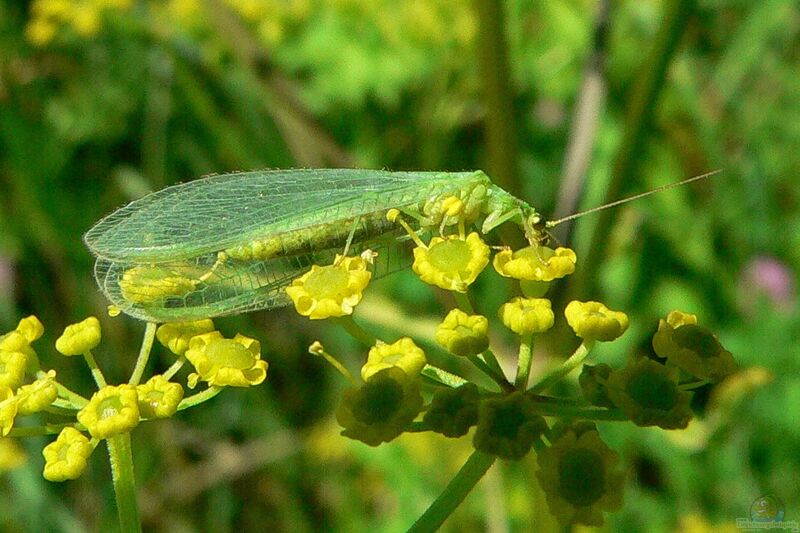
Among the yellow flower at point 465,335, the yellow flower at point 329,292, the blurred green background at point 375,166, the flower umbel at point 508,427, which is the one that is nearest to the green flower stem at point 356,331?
the yellow flower at point 329,292

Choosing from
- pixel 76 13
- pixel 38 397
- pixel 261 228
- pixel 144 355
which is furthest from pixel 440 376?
pixel 76 13

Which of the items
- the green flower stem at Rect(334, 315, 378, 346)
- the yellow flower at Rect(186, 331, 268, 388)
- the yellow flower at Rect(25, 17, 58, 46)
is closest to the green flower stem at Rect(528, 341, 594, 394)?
the green flower stem at Rect(334, 315, 378, 346)

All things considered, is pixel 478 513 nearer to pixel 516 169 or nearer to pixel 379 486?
pixel 379 486

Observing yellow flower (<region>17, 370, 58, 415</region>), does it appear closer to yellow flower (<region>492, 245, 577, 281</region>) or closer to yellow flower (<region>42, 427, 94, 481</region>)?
yellow flower (<region>42, 427, 94, 481</region>)

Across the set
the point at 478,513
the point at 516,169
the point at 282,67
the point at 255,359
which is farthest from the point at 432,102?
the point at 255,359

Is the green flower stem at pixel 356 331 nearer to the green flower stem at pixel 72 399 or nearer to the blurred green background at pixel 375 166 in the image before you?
the green flower stem at pixel 72 399

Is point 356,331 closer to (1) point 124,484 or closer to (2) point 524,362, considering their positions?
(2) point 524,362
